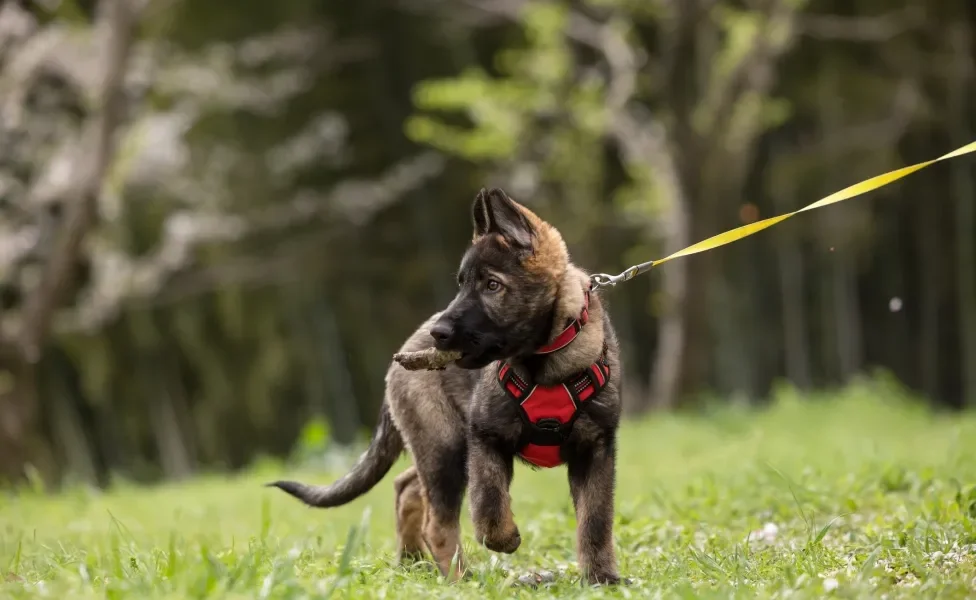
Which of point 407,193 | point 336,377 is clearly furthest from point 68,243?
point 336,377

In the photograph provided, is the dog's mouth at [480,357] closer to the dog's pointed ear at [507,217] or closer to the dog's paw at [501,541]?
the dog's pointed ear at [507,217]

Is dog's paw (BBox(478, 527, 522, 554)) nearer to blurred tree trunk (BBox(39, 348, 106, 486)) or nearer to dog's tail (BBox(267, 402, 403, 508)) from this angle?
dog's tail (BBox(267, 402, 403, 508))

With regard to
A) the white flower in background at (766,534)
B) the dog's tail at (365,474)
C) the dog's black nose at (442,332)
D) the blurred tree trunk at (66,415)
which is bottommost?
the blurred tree trunk at (66,415)

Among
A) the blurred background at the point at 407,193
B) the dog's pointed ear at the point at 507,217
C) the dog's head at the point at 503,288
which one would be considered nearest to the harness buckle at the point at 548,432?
the dog's head at the point at 503,288

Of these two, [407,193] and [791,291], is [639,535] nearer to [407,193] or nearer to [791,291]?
[791,291]

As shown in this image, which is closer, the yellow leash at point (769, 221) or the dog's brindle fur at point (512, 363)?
the dog's brindle fur at point (512, 363)

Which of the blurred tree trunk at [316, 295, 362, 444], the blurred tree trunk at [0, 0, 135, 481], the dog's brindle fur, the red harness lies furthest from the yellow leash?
the blurred tree trunk at [316, 295, 362, 444]

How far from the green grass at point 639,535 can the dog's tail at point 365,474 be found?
0.21 meters

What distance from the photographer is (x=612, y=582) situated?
3.90 m

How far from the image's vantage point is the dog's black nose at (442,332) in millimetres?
3695

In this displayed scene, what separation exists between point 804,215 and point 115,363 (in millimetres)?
13373

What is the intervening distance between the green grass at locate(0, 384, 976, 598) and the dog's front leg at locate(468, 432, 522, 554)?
0.18 metres

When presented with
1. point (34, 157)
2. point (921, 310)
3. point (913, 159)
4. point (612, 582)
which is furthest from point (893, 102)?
point (612, 582)

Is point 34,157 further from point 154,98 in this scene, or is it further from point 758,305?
point 758,305
